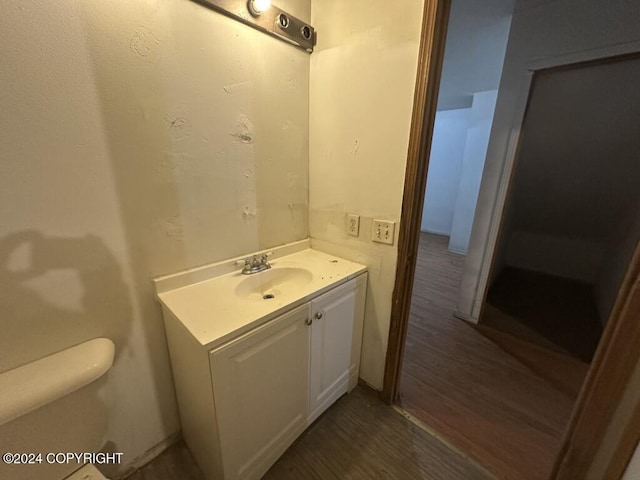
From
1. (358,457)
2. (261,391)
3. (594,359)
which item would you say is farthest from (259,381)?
(594,359)

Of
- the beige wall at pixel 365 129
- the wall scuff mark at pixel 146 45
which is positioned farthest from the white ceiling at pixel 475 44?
the wall scuff mark at pixel 146 45

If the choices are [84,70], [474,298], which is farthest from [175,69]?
[474,298]

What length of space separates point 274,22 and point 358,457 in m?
2.12

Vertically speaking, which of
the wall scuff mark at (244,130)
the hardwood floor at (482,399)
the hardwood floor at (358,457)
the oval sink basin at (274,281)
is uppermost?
the wall scuff mark at (244,130)

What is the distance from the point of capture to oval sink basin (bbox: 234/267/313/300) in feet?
4.14

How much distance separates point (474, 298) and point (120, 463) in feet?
8.36

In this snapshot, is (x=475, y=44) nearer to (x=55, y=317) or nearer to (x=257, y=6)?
(x=257, y=6)

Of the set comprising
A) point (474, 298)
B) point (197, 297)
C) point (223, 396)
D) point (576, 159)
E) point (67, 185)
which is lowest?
point (474, 298)

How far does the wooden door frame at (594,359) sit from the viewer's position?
0.59 metres

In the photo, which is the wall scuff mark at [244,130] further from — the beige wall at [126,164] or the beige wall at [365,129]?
the beige wall at [365,129]

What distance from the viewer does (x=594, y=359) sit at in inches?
26.6

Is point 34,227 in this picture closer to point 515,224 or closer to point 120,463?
point 120,463

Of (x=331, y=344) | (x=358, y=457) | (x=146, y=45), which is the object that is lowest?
(x=358, y=457)

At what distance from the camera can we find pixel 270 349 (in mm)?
970
